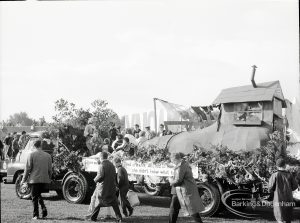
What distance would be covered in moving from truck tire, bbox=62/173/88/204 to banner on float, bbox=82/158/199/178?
40 centimetres

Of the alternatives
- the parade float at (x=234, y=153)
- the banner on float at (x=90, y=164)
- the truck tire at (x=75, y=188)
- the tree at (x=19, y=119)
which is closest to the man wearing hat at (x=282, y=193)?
the parade float at (x=234, y=153)

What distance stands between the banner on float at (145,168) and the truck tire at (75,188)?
401 mm

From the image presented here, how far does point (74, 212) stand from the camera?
35.8 feet

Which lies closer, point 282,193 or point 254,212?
point 282,193

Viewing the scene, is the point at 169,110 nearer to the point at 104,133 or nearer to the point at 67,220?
the point at 104,133

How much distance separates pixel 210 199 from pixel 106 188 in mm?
2485

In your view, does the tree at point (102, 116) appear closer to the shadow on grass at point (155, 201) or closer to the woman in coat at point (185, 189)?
the shadow on grass at point (155, 201)

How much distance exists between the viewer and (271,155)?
995cm

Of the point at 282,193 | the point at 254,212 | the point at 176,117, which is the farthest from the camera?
the point at 176,117

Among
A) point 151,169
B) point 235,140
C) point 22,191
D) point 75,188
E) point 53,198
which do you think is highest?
point 235,140

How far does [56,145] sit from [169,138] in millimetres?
3391

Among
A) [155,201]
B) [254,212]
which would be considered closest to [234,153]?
[254,212]

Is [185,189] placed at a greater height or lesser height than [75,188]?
greater

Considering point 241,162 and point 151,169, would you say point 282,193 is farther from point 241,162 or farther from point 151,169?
point 151,169
